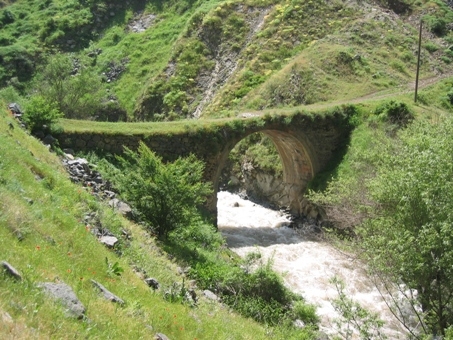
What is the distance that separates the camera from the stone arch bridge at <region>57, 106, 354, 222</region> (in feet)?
71.5

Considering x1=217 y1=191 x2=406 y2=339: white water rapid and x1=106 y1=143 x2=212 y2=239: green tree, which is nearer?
x1=106 y1=143 x2=212 y2=239: green tree

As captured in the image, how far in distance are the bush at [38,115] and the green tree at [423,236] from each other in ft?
41.4

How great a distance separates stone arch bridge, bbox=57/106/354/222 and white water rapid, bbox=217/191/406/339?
2549 mm

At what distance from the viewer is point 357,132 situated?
29.7 metres

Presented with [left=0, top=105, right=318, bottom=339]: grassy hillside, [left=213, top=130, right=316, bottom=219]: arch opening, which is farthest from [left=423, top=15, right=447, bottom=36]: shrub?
[left=0, top=105, right=318, bottom=339]: grassy hillside

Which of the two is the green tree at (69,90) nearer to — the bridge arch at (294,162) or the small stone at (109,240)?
the bridge arch at (294,162)

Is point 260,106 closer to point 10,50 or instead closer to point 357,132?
point 357,132

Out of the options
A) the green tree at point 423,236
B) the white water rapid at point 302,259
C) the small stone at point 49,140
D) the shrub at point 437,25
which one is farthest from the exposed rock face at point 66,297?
the shrub at point 437,25

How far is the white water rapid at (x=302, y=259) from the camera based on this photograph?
16.6 m

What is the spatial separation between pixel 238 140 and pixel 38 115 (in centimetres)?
1127

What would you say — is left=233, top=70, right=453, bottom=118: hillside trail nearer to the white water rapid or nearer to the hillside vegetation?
the hillside vegetation

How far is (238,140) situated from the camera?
2656cm

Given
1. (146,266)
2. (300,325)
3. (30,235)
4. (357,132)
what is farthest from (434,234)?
(357,132)

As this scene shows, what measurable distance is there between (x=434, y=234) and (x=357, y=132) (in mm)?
20703
